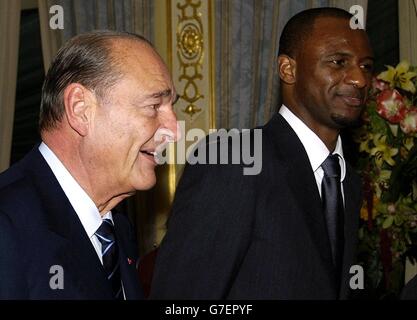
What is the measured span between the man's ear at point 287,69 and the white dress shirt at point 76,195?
2.64ft

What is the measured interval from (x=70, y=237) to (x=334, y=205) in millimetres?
868

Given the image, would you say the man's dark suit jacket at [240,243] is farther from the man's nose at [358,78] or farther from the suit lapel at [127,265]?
the man's nose at [358,78]

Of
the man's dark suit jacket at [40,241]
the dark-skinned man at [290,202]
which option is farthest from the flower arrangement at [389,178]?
the man's dark suit jacket at [40,241]

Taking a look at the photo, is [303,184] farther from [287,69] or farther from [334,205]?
[287,69]

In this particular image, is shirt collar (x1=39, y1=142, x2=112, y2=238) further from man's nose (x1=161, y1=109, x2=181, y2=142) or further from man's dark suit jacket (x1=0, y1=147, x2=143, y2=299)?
man's nose (x1=161, y1=109, x2=181, y2=142)

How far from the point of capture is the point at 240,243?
5.75 ft

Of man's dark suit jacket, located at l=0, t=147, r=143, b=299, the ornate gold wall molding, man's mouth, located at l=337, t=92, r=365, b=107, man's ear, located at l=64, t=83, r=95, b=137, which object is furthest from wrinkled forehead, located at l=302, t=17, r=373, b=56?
the ornate gold wall molding

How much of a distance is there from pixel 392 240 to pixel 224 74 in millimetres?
1367

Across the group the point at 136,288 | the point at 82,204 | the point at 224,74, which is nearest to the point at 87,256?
the point at 82,204

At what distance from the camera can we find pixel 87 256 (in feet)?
4.55

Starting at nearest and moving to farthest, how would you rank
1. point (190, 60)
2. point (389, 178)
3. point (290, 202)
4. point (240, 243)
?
point (240, 243) → point (290, 202) → point (389, 178) → point (190, 60)

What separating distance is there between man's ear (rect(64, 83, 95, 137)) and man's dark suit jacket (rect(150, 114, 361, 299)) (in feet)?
1.40

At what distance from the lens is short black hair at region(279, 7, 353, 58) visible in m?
2.11

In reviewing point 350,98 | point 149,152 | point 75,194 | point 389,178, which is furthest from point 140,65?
point 389,178
